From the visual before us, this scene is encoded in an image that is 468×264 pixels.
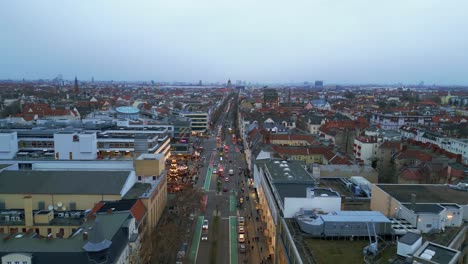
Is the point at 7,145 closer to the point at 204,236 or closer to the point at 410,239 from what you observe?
the point at 204,236

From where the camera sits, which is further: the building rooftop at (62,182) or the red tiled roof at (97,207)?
the building rooftop at (62,182)

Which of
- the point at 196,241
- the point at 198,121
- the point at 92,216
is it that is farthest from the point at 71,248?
the point at 198,121

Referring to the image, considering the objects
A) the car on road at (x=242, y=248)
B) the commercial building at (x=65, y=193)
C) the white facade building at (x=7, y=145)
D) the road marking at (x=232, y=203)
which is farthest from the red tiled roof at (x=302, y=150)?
the white facade building at (x=7, y=145)

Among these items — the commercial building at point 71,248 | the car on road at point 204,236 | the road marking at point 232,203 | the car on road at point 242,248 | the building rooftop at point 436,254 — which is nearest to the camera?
the building rooftop at point 436,254

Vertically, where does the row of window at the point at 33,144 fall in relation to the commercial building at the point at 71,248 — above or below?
above

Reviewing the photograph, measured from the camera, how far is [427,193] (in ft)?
105

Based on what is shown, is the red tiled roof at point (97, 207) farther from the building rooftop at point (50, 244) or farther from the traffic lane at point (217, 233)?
the traffic lane at point (217, 233)

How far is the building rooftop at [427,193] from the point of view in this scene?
3019 centimetres

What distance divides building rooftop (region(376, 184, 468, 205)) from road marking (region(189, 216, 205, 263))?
1642 cm

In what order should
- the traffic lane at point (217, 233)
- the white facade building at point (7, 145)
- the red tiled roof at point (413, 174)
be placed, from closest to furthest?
the traffic lane at point (217, 233), the red tiled roof at point (413, 174), the white facade building at point (7, 145)

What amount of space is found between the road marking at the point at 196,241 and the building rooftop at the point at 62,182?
7.99m

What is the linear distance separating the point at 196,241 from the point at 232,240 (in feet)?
10.5

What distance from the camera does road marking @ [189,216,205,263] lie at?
30448mm

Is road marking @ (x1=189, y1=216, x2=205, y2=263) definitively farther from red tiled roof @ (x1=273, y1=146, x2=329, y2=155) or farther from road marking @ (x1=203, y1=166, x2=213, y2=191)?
red tiled roof @ (x1=273, y1=146, x2=329, y2=155)
